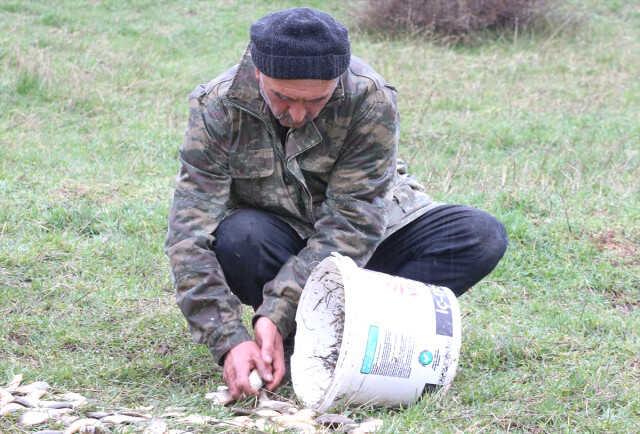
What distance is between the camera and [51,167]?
18.5 ft

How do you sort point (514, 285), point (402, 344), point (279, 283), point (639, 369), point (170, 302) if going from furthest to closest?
point (514, 285) < point (170, 302) < point (639, 369) < point (279, 283) < point (402, 344)

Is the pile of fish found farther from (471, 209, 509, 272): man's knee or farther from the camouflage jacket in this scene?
(471, 209, 509, 272): man's knee

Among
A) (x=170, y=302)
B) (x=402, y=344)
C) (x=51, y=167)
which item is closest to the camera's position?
(x=402, y=344)

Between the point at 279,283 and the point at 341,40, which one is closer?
the point at 341,40

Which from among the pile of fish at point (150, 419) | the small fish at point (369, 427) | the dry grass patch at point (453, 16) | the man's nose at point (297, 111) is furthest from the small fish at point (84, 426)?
the dry grass patch at point (453, 16)

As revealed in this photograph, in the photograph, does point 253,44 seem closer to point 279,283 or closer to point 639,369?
point 279,283

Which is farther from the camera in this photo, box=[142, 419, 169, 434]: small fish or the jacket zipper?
the jacket zipper

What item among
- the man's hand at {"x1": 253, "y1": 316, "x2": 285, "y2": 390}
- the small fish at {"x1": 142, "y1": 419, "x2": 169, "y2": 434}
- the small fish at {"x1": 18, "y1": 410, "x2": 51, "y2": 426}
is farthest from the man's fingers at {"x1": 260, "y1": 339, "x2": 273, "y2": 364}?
the small fish at {"x1": 18, "y1": 410, "x2": 51, "y2": 426}

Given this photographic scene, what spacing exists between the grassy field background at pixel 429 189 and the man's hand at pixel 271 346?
8.9 inches

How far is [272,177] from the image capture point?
3127mm

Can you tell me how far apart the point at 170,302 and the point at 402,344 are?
146 centimetres

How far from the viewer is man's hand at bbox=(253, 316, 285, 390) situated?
9.61ft

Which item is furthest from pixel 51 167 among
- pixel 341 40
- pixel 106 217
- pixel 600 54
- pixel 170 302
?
pixel 600 54

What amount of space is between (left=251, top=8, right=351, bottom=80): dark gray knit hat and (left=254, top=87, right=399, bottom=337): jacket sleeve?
32cm
